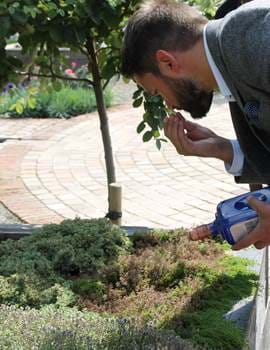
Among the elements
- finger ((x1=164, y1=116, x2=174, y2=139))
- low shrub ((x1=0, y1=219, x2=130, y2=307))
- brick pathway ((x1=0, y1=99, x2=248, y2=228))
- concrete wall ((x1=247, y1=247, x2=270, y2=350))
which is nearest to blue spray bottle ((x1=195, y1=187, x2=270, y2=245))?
finger ((x1=164, y1=116, x2=174, y2=139))

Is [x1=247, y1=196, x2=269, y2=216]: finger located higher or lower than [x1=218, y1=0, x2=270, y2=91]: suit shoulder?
lower

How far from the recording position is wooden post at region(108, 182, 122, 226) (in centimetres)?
445

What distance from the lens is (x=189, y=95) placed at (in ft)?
8.04

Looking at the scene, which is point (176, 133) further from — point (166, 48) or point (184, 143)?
point (166, 48)

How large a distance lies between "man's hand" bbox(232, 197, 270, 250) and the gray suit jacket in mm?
199

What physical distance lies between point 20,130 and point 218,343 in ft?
21.3

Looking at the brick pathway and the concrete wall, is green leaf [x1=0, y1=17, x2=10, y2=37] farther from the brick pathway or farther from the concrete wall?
the brick pathway

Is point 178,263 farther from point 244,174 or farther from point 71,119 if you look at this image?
point 71,119

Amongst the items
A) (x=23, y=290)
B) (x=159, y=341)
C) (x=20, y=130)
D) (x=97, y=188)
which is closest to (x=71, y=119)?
(x=20, y=130)

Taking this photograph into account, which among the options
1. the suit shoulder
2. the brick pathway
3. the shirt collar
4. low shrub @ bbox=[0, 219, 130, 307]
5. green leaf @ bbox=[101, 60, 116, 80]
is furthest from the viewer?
the brick pathway

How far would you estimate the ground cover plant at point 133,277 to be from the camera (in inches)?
124

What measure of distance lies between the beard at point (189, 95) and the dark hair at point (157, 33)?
3.0 inches

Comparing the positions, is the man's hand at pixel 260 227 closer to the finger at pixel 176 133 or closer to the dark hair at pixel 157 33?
the finger at pixel 176 133

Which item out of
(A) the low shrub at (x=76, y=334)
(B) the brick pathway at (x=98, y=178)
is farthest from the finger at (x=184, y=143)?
(B) the brick pathway at (x=98, y=178)
